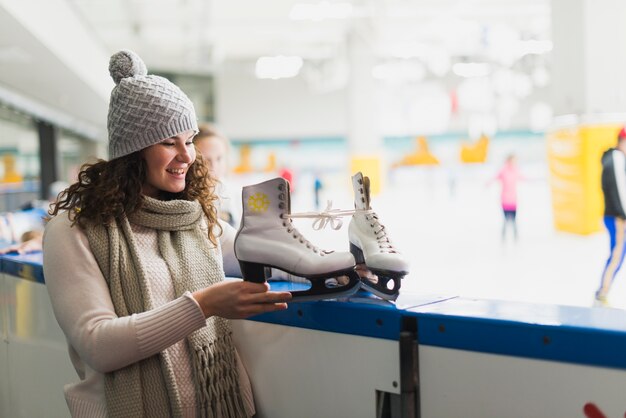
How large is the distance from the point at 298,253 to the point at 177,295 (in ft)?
1.05

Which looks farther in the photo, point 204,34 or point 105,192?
point 204,34

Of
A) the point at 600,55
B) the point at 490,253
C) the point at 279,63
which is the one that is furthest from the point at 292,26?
the point at 490,253

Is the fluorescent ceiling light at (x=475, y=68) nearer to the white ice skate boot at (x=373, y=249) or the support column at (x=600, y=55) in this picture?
the support column at (x=600, y=55)

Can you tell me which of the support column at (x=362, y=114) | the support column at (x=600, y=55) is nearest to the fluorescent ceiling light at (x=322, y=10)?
the support column at (x=362, y=114)

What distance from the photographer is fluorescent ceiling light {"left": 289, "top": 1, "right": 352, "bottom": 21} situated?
49.6 feet

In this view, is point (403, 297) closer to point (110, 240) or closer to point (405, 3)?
point (110, 240)

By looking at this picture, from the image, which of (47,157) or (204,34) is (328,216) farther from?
(204,34)

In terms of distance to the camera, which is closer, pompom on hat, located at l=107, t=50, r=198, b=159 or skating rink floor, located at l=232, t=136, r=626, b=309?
pompom on hat, located at l=107, t=50, r=198, b=159

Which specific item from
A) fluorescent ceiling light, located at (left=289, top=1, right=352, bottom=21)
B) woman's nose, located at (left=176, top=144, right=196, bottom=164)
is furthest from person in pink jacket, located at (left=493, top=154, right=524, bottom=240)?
woman's nose, located at (left=176, top=144, right=196, bottom=164)

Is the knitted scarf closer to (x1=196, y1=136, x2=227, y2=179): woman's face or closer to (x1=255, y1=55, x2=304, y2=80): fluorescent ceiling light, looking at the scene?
(x1=196, y1=136, x2=227, y2=179): woman's face

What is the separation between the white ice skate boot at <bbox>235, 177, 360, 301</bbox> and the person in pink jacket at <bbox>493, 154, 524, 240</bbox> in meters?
9.29

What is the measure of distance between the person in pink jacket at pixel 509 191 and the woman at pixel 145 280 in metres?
9.22

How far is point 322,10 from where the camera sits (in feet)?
50.4

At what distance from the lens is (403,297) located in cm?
153
